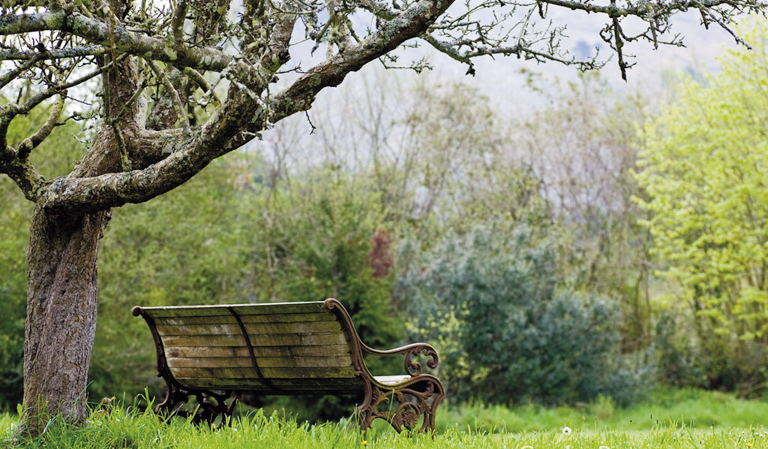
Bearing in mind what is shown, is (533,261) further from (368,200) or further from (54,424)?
(54,424)

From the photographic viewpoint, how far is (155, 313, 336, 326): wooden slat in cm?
348

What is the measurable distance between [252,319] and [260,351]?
255mm

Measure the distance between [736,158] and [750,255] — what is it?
5.79ft

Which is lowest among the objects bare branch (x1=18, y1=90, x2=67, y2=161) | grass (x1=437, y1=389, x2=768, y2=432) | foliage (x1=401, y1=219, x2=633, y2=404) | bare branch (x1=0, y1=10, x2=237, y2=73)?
grass (x1=437, y1=389, x2=768, y2=432)

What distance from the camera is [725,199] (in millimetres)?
12516

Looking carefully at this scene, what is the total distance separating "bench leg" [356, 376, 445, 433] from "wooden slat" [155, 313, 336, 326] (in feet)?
1.55

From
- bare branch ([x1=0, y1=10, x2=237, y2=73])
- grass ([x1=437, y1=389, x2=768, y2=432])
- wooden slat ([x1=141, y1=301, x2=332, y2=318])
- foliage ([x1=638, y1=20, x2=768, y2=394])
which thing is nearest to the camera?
bare branch ([x1=0, y1=10, x2=237, y2=73])

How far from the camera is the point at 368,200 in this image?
1366 centimetres

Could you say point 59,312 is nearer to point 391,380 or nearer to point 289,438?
point 289,438

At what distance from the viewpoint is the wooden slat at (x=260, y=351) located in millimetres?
3586

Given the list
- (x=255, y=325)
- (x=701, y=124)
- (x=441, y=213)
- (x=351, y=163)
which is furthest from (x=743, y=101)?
(x=255, y=325)

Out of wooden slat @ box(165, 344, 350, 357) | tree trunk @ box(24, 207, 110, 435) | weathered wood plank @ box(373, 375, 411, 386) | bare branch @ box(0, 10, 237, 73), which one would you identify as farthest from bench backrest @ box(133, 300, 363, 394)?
bare branch @ box(0, 10, 237, 73)

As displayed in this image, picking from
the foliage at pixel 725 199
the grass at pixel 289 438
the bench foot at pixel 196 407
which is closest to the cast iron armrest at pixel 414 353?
the grass at pixel 289 438

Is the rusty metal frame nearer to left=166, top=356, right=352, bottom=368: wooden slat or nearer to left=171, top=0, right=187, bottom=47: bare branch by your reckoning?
left=166, top=356, right=352, bottom=368: wooden slat
